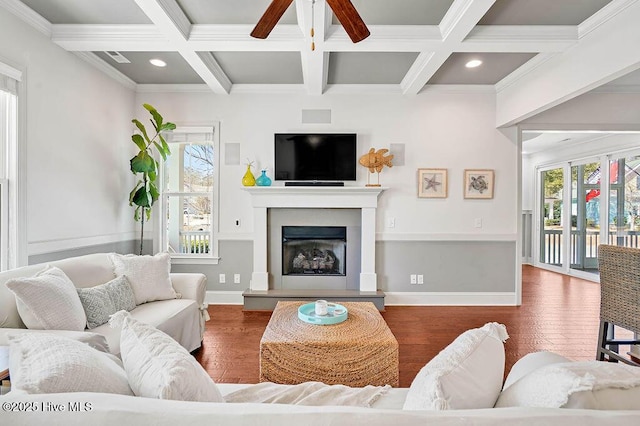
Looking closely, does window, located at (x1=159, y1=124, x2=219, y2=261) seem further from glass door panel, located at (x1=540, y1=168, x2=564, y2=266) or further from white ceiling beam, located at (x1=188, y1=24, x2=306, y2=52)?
glass door panel, located at (x1=540, y1=168, x2=564, y2=266)

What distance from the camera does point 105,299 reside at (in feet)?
7.12

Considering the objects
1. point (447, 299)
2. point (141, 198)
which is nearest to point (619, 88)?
point (447, 299)

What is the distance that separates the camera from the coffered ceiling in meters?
2.44

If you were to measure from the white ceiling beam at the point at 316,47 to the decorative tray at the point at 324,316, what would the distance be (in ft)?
6.68

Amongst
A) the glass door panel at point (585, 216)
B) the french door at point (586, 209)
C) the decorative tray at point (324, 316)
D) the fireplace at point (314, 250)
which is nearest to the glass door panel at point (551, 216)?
the french door at point (586, 209)

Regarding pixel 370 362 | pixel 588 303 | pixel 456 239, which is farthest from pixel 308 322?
pixel 588 303

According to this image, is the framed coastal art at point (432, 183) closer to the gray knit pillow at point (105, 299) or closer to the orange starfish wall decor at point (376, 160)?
the orange starfish wall decor at point (376, 160)

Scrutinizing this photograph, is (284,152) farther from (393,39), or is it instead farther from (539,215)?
(539,215)

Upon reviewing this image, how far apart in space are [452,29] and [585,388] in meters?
2.65

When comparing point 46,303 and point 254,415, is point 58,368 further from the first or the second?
Answer: point 46,303

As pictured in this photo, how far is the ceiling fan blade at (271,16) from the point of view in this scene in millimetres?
1783

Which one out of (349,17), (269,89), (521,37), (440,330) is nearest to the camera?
(349,17)

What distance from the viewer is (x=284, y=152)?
4043mm

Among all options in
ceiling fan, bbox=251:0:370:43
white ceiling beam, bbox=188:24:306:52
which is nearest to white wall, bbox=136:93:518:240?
white ceiling beam, bbox=188:24:306:52
